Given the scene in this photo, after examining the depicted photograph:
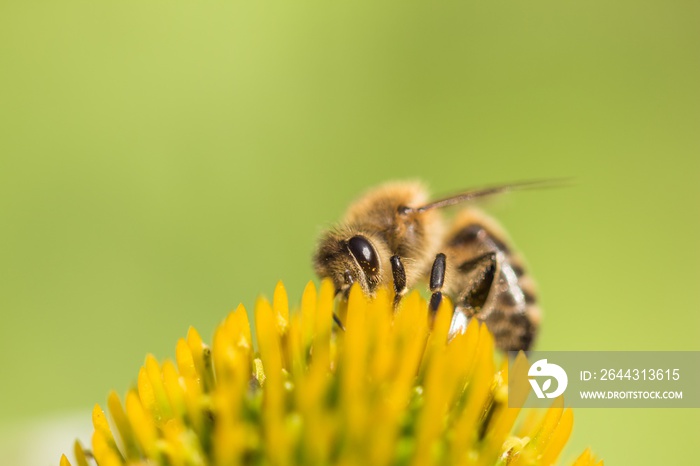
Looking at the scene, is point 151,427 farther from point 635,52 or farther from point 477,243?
point 635,52

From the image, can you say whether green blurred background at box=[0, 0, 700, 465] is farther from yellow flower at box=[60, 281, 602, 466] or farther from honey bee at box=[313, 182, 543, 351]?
yellow flower at box=[60, 281, 602, 466]

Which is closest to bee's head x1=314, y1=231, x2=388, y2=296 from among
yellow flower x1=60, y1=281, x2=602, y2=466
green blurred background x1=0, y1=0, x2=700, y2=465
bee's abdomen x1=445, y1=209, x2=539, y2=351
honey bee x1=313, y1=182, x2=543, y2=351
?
honey bee x1=313, y1=182, x2=543, y2=351

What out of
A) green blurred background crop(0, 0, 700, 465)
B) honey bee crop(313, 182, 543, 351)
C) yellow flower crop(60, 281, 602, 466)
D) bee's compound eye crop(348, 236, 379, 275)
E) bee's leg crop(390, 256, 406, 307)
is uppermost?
green blurred background crop(0, 0, 700, 465)

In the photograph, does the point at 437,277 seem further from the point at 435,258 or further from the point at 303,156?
the point at 303,156

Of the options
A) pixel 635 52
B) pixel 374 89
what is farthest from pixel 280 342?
pixel 635 52

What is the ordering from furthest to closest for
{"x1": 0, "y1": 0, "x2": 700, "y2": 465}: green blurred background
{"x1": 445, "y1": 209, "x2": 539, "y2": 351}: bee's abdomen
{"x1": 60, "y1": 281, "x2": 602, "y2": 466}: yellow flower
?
{"x1": 0, "y1": 0, "x2": 700, "y2": 465}: green blurred background < {"x1": 445, "y1": 209, "x2": 539, "y2": 351}: bee's abdomen < {"x1": 60, "y1": 281, "x2": 602, "y2": 466}: yellow flower

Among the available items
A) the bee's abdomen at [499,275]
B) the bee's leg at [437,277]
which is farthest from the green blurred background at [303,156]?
the bee's leg at [437,277]
